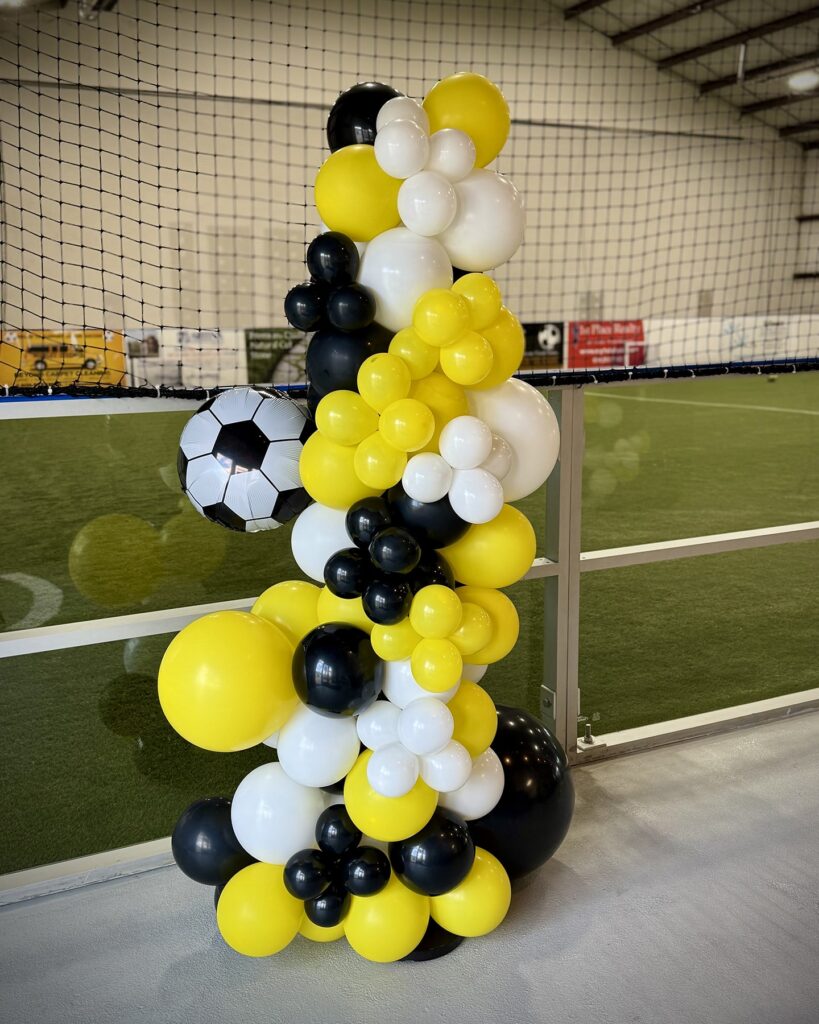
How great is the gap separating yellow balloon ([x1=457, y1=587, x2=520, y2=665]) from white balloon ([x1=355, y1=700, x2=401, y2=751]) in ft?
0.65

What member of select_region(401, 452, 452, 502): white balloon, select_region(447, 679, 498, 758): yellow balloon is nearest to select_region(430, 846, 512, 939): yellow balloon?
select_region(447, 679, 498, 758): yellow balloon

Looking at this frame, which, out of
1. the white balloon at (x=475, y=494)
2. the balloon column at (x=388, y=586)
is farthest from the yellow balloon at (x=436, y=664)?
the white balloon at (x=475, y=494)

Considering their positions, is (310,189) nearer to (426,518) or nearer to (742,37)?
(742,37)

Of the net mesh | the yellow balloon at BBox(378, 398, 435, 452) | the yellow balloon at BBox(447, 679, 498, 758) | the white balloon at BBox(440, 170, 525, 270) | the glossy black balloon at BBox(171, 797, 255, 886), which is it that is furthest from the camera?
the net mesh

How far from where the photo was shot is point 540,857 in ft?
6.70

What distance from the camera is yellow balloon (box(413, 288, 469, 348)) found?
1.61 metres

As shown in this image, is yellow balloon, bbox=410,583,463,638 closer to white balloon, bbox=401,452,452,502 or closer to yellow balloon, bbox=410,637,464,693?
yellow balloon, bbox=410,637,464,693

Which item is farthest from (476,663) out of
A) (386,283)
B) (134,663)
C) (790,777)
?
(134,663)

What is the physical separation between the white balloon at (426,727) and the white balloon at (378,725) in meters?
0.06

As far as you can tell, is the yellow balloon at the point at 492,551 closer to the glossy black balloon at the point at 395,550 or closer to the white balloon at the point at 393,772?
the glossy black balloon at the point at 395,550

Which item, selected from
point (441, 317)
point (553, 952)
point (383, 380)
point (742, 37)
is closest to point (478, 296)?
point (441, 317)

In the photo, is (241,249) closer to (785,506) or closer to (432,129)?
(785,506)

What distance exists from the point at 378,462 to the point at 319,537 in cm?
27

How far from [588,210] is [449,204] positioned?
521 inches
